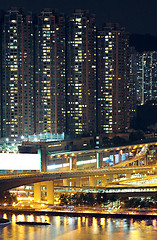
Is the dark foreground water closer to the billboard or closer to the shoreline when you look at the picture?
the shoreline

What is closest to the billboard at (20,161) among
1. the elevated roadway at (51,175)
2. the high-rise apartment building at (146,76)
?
the elevated roadway at (51,175)

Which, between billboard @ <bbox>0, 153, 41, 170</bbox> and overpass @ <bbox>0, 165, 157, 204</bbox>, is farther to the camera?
billboard @ <bbox>0, 153, 41, 170</bbox>

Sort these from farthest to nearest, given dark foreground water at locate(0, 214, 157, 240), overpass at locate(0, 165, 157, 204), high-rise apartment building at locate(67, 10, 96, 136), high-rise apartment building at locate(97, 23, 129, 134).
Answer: high-rise apartment building at locate(97, 23, 129, 134) → high-rise apartment building at locate(67, 10, 96, 136) → overpass at locate(0, 165, 157, 204) → dark foreground water at locate(0, 214, 157, 240)

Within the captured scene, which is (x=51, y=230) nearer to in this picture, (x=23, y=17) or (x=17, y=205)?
(x=17, y=205)

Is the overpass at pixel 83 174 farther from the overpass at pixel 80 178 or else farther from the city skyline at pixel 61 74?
the city skyline at pixel 61 74

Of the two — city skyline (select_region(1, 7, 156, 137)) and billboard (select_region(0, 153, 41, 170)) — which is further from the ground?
city skyline (select_region(1, 7, 156, 137))

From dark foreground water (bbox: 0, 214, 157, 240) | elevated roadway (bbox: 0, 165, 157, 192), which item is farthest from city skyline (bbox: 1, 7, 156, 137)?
dark foreground water (bbox: 0, 214, 157, 240)
